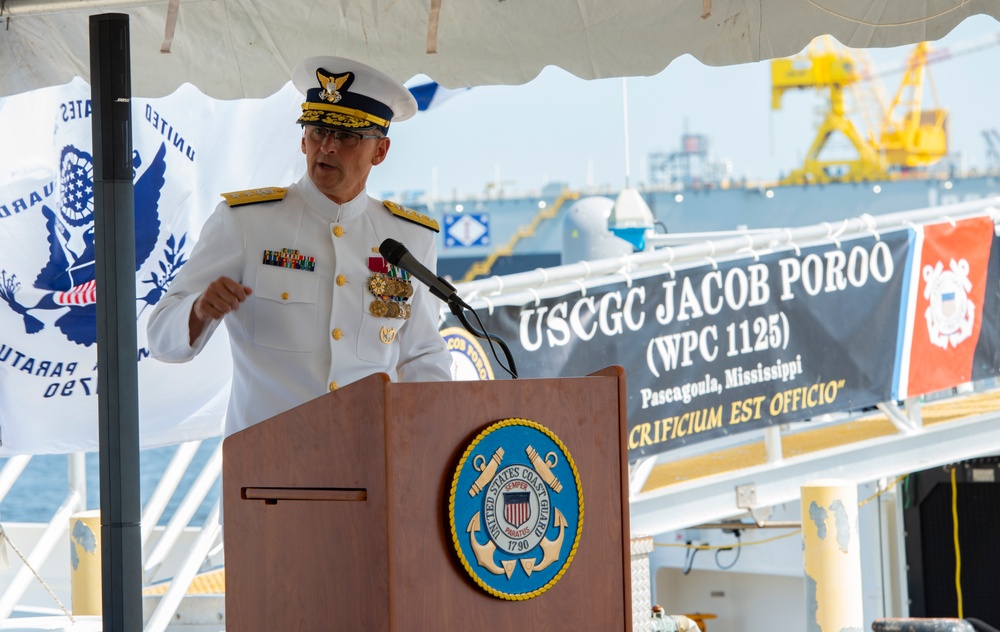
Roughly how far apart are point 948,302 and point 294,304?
191 inches

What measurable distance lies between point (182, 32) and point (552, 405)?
222 centimetres

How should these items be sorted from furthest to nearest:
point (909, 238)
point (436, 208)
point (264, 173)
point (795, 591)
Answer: point (436, 208) < point (795, 591) < point (909, 238) < point (264, 173)

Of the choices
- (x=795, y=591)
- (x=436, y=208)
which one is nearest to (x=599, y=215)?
(x=795, y=591)

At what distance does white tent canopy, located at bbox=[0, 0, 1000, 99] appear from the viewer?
307 cm

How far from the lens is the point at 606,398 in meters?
1.77

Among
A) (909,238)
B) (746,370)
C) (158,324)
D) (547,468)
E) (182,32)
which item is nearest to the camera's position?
(547,468)

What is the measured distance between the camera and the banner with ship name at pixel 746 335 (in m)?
5.07

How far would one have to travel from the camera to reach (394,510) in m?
1.50

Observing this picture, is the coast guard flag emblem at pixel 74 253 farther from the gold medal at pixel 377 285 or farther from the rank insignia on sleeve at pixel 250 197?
the gold medal at pixel 377 285

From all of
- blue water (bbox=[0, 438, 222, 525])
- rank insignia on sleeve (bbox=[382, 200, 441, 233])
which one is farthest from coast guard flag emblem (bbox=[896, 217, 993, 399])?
blue water (bbox=[0, 438, 222, 525])

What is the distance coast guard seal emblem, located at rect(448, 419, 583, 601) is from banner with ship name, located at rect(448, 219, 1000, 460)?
9.49 feet

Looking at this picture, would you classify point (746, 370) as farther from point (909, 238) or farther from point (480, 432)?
point (480, 432)

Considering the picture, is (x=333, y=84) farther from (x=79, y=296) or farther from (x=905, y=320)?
(x=905, y=320)

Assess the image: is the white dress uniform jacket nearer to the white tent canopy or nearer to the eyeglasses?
the eyeglasses
